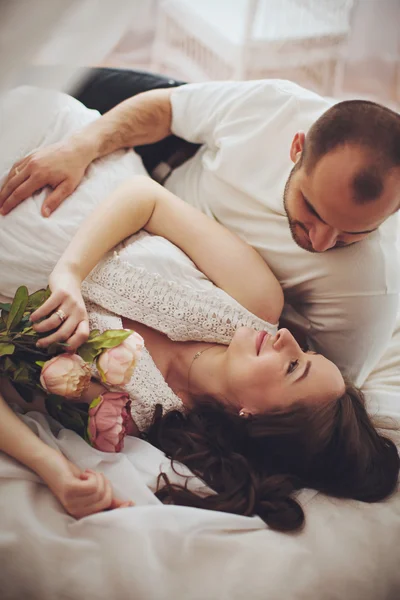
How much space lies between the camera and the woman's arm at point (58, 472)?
3.03 feet

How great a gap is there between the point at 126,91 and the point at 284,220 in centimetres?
67

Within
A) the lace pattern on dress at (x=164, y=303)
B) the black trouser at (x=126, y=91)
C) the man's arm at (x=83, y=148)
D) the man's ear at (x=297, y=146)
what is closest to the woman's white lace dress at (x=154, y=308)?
the lace pattern on dress at (x=164, y=303)

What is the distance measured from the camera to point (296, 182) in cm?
116

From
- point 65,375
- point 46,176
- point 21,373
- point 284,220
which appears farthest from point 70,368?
point 284,220

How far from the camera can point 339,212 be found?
3.50 ft

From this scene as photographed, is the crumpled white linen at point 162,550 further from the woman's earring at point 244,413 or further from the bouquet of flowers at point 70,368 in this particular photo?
the woman's earring at point 244,413

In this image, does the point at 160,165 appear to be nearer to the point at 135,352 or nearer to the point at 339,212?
the point at 339,212

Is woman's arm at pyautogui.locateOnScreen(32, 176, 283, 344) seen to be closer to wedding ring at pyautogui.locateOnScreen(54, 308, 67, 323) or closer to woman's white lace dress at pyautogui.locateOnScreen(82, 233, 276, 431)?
woman's white lace dress at pyautogui.locateOnScreen(82, 233, 276, 431)

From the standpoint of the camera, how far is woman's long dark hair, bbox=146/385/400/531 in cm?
110

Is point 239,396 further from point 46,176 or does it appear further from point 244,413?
point 46,176

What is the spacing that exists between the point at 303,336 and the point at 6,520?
826 millimetres

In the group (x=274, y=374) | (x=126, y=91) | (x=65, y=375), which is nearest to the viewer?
(x=65, y=375)

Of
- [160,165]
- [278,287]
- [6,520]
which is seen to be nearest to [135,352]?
[6,520]

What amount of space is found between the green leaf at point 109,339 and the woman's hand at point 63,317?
24 mm
